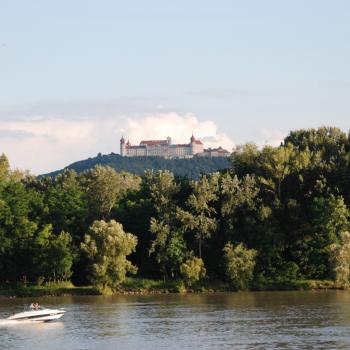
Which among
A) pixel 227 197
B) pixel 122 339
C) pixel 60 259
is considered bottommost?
pixel 122 339

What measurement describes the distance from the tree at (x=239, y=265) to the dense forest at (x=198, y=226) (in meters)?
0.13

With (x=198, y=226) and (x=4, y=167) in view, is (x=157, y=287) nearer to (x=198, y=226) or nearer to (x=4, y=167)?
(x=198, y=226)

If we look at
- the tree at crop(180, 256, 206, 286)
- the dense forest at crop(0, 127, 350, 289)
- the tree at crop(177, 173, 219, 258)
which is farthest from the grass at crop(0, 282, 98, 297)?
the tree at crop(177, 173, 219, 258)

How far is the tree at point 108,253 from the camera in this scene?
104625 millimetres

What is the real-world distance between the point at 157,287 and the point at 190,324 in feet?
119

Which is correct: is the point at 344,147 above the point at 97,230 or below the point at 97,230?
above

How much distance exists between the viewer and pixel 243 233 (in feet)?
373

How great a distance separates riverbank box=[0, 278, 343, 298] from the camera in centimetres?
10700

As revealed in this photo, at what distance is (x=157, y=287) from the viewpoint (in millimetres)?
109625

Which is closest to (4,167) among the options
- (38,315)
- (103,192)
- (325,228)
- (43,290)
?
(103,192)

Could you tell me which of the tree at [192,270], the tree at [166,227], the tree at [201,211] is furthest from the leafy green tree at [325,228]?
the tree at [166,227]

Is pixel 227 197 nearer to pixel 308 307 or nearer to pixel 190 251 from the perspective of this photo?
pixel 190 251

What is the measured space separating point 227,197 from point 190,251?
807cm

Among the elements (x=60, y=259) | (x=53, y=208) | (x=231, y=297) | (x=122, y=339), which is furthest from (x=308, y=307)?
(x=53, y=208)
